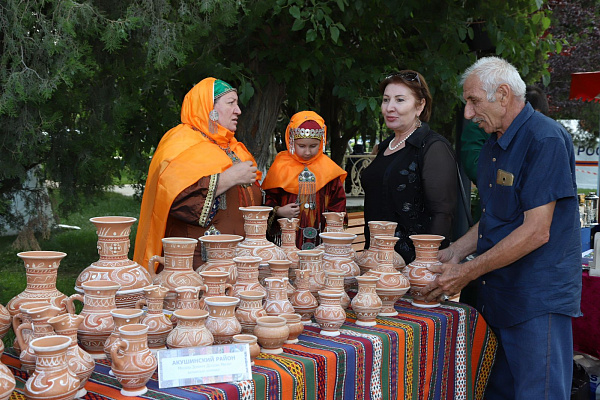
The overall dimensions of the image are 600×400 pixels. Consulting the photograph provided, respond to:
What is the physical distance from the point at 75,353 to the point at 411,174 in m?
2.00

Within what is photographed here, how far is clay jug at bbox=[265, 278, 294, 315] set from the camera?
2168 millimetres

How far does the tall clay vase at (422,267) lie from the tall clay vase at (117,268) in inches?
46.8

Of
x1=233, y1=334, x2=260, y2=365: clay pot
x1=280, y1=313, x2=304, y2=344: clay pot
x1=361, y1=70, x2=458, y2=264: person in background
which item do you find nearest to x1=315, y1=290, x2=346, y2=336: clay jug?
x1=280, y1=313, x2=304, y2=344: clay pot

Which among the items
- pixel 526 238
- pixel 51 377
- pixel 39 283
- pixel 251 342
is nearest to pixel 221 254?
pixel 251 342

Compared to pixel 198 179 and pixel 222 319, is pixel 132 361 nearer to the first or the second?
pixel 222 319

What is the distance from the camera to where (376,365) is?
2.25 metres

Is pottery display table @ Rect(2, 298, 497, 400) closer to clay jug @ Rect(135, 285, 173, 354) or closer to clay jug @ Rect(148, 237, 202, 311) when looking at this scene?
clay jug @ Rect(135, 285, 173, 354)

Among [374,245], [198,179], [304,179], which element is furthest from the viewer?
[304,179]

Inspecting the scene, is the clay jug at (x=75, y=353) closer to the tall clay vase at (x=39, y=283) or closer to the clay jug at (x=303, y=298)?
the tall clay vase at (x=39, y=283)

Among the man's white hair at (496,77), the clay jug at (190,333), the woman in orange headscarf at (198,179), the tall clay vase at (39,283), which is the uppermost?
the man's white hair at (496,77)

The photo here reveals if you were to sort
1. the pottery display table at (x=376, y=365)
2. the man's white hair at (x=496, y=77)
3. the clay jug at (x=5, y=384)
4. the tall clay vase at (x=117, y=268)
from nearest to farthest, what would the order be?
the clay jug at (x=5, y=384) → the pottery display table at (x=376, y=365) → the tall clay vase at (x=117, y=268) → the man's white hair at (x=496, y=77)

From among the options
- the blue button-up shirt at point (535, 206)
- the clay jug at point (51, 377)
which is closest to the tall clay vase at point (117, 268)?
the clay jug at point (51, 377)

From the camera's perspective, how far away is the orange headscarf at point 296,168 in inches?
142

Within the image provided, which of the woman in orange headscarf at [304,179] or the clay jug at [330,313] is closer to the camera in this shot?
the clay jug at [330,313]
